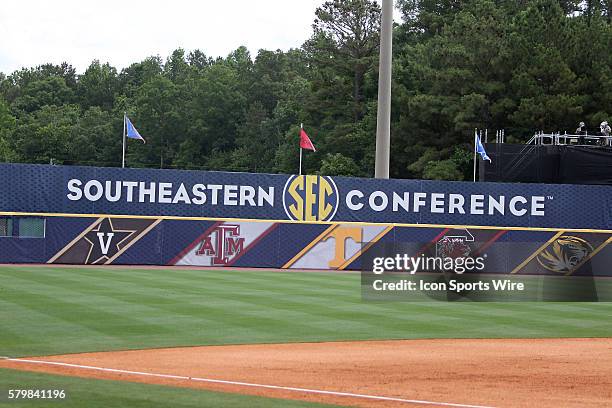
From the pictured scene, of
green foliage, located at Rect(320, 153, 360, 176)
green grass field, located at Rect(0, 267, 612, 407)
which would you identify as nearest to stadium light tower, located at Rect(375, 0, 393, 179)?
green grass field, located at Rect(0, 267, 612, 407)

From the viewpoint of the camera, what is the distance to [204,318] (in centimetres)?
1848

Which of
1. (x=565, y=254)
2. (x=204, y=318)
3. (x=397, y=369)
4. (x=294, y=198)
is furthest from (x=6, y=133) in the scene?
(x=397, y=369)

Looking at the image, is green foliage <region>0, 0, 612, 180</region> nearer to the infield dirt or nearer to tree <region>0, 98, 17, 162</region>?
tree <region>0, 98, 17, 162</region>

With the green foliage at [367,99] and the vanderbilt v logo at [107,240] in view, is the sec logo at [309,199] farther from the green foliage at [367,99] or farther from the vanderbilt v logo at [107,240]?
the green foliage at [367,99]

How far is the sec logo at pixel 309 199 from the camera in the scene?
33.3 m

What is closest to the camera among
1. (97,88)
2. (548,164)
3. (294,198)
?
(294,198)

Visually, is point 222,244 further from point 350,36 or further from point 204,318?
point 350,36

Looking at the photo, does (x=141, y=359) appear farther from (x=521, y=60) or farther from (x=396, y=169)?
(x=396, y=169)

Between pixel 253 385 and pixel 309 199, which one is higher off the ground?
pixel 309 199

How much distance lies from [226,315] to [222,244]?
13486 mm

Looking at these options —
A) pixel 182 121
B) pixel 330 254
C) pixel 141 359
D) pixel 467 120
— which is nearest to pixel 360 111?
pixel 467 120

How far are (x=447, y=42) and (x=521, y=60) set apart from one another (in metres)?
7.60

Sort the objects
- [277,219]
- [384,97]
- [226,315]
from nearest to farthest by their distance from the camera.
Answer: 1. [226,315]
2. [277,219]
3. [384,97]

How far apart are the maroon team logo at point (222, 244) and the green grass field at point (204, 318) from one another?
4.67 m
